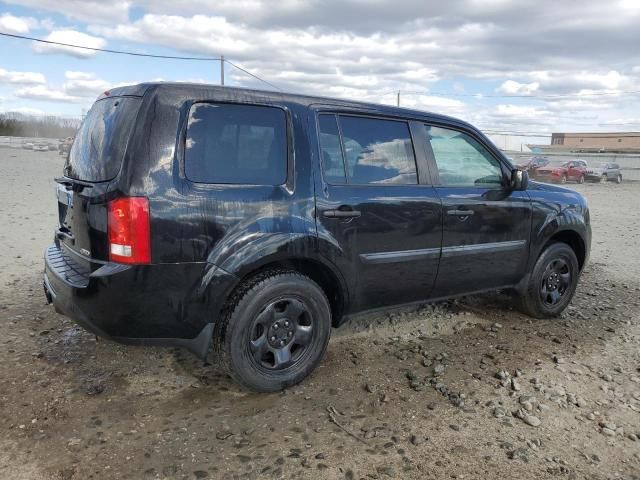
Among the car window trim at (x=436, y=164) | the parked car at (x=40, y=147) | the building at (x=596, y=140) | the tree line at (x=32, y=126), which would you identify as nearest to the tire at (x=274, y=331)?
the car window trim at (x=436, y=164)

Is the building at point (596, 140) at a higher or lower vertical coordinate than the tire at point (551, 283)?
higher

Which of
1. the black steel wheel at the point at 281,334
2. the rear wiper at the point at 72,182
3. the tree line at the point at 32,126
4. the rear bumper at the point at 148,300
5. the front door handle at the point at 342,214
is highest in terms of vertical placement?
the tree line at the point at 32,126

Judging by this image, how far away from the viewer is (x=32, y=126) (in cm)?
6178

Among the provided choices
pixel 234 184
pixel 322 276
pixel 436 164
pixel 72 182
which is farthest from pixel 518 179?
pixel 72 182

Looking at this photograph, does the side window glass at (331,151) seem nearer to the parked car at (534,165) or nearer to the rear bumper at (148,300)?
the rear bumper at (148,300)

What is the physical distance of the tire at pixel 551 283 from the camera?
4.70 m

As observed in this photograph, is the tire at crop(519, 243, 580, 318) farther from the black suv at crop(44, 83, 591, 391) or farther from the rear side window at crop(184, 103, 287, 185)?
the rear side window at crop(184, 103, 287, 185)

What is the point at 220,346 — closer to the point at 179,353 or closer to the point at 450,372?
the point at 179,353

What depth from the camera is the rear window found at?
288 centimetres

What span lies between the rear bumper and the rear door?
0.81 metres

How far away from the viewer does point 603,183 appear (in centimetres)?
3094

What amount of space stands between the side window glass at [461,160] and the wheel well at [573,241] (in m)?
1.00

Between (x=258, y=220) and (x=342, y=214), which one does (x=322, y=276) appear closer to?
(x=342, y=214)

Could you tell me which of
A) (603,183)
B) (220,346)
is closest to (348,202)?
(220,346)
